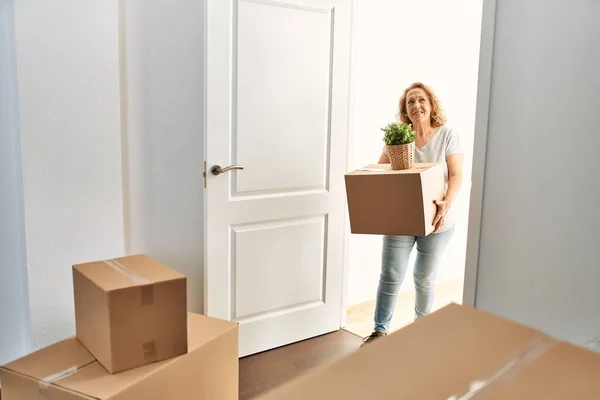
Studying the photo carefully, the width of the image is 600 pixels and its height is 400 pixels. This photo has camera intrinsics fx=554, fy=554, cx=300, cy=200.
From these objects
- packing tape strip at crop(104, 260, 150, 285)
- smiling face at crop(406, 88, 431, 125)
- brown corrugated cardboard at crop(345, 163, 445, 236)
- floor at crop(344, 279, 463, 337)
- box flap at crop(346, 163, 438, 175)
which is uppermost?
smiling face at crop(406, 88, 431, 125)

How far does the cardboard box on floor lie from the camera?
2.61 ft

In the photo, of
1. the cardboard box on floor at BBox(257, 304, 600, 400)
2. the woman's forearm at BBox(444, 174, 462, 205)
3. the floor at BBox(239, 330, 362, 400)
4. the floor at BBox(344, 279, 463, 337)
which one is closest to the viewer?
the cardboard box on floor at BBox(257, 304, 600, 400)

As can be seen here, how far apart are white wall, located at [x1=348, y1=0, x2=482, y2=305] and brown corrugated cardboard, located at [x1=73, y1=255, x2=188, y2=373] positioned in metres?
1.72

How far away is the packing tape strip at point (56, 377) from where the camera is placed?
153 centimetres

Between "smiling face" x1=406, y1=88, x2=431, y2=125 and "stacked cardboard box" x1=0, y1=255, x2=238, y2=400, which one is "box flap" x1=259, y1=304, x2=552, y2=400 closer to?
"stacked cardboard box" x1=0, y1=255, x2=238, y2=400

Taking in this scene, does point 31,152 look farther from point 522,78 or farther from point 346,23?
point 522,78

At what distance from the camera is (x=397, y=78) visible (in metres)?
3.53

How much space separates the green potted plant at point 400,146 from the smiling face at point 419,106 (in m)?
0.42

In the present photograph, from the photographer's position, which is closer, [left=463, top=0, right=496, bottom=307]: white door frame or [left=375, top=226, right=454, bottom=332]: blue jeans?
[left=463, top=0, right=496, bottom=307]: white door frame

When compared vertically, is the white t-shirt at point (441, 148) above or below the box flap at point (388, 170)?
above

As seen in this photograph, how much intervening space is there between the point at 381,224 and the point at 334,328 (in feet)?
3.88

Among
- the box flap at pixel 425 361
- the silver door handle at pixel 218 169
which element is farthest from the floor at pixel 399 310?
the box flap at pixel 425 361

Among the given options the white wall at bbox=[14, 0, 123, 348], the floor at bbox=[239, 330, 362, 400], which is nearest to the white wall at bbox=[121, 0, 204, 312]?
A: the white wall at bbox=[14, 0, 123, 348]

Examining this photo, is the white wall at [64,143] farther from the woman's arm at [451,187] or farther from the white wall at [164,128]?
the woman's arm at [451,187]
